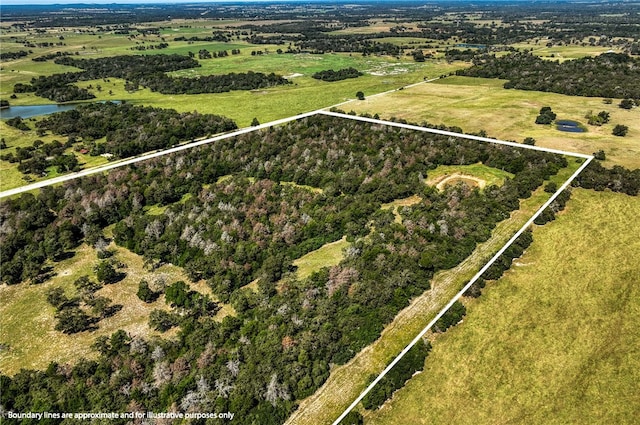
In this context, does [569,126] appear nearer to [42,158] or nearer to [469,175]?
[469,175]

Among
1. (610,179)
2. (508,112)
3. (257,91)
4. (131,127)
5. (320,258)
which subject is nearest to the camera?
(320,258)

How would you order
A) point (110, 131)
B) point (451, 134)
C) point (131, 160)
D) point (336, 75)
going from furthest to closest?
point (336, 75)
point (110, 131)
point (451, 134)
point (131, 160)

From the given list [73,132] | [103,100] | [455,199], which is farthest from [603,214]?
[103,100]

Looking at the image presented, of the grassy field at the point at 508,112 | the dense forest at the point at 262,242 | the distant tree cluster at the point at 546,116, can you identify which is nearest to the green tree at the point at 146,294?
the dense forest at the point at 262,242

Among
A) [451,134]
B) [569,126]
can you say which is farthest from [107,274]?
[569,126]

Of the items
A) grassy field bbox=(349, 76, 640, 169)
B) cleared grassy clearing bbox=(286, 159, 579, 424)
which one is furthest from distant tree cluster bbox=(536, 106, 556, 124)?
cleared grassy clearing bbox=(286, 159, 579, 424)

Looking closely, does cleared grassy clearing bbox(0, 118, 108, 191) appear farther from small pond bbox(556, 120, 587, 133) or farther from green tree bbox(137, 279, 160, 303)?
small pond bbox(556, 120, 587, 133)
